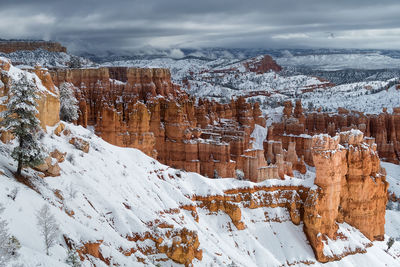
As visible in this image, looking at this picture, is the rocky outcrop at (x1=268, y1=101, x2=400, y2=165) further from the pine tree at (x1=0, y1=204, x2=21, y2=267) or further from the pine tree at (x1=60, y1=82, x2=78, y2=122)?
the pine tree at (x1=0, y1=204, x2=21, y2=267)

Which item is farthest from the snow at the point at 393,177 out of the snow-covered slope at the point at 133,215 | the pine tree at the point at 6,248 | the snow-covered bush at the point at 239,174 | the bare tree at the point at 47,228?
the pine tree at the point at 6,248

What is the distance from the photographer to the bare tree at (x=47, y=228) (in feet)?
63.6

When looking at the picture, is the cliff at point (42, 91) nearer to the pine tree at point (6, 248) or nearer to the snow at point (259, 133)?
the pine tree at point (6, 248)

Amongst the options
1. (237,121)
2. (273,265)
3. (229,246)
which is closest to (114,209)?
(229,246)

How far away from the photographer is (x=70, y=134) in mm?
37469

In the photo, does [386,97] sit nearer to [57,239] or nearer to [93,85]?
[93,85]

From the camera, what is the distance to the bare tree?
763 inches

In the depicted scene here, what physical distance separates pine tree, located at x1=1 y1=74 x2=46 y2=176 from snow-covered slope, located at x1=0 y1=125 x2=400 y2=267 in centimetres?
139

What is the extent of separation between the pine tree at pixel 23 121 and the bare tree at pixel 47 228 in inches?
186

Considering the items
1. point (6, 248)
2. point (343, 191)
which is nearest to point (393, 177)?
point (343, 191)

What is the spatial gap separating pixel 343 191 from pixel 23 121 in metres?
39.7

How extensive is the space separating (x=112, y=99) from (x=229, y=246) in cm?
3939

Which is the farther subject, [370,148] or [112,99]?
[112,99]

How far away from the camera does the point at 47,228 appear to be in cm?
1948
